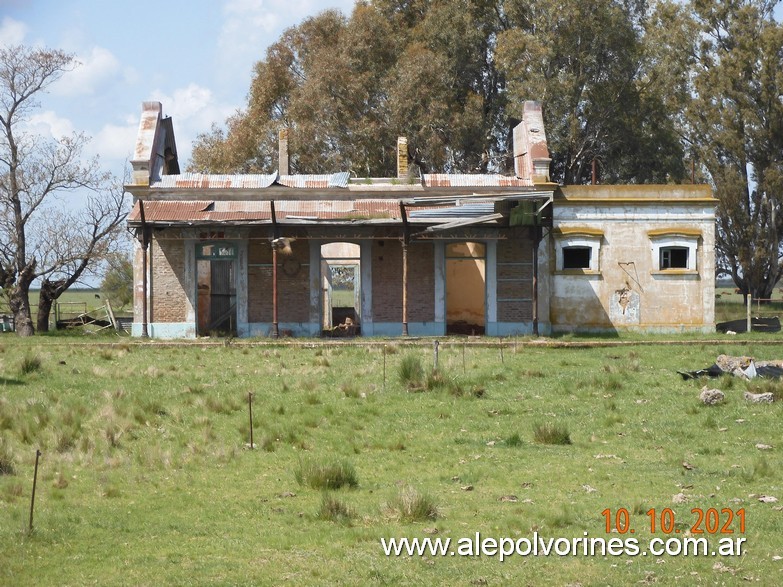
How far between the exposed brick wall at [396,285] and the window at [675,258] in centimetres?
697

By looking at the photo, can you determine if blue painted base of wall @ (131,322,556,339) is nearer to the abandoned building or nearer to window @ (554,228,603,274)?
the abandoned building

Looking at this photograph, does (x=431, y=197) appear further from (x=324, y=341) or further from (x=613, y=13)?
(x=613, y=13)

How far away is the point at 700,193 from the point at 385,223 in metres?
9.78

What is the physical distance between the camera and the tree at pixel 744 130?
4906 cm

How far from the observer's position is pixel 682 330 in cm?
3186

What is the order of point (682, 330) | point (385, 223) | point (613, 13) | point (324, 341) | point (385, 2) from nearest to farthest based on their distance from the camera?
point (324, 341) → point (385, 223) → point (682, 330) → point (613, 13) → point (385, 2)

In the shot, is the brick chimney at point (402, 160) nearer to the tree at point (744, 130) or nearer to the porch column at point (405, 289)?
the porch column at point (405, 289)

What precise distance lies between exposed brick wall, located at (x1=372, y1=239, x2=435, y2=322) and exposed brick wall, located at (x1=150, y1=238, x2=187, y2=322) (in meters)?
5.47

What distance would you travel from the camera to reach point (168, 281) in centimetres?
3095

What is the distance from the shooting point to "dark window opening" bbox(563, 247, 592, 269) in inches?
1268

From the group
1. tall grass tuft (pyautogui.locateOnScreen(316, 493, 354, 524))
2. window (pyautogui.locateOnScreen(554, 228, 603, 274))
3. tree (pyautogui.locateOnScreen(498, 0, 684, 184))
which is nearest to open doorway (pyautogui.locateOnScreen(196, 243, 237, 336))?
window (pyautogui.locateOnScreen(554, 228, 603, 274))

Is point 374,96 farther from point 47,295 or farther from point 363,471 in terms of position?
point 363,471

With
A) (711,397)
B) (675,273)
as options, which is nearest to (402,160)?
(675,273)

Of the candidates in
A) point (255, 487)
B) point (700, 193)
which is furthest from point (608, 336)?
point (255, 487)
